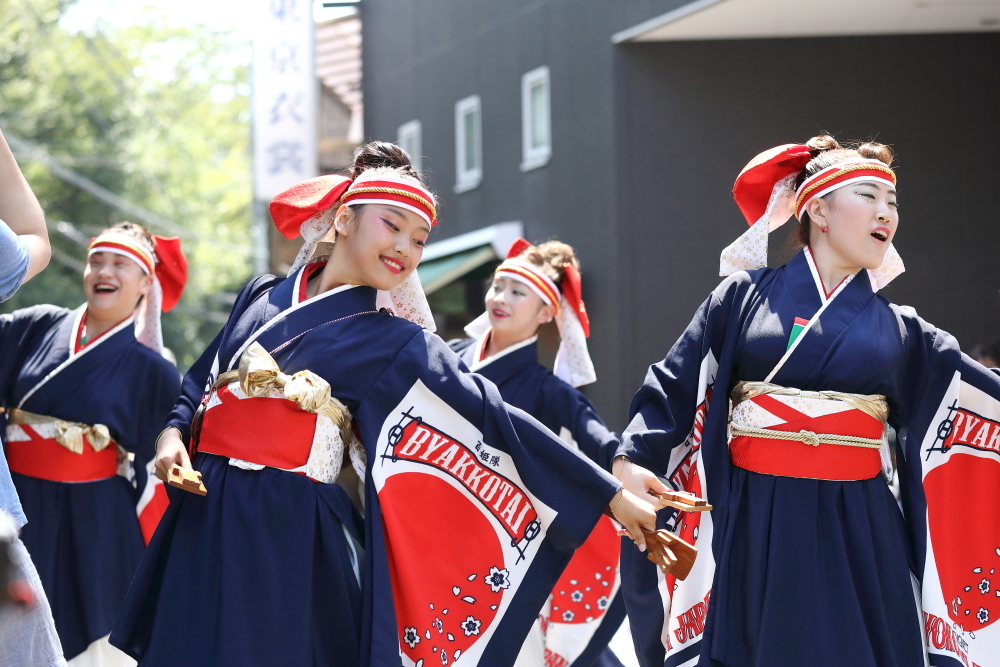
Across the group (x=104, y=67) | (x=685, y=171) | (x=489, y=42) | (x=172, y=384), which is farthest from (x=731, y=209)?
(x=104, y=67)

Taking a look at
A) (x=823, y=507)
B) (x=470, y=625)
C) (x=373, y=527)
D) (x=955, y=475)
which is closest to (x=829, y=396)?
(x=823, y=507)

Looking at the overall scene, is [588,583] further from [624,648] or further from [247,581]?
[247,581]

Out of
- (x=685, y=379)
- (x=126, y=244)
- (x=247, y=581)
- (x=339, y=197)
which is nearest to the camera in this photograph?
(x=247, y=581)

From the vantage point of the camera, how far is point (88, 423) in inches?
160

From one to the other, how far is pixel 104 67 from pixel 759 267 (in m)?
19.6

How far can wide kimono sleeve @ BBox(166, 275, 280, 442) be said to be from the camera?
2877mm

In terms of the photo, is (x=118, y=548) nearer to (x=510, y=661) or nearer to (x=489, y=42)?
(x=510, y=661)

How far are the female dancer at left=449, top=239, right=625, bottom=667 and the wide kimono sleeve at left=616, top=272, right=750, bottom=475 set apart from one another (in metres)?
1.06

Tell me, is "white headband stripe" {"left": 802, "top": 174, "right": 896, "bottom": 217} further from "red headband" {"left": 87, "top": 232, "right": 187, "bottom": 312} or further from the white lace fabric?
"red headband" {"left": 87, "top": 232, "right": 187, "bottom": 312}

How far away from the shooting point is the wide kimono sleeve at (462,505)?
2.78 m

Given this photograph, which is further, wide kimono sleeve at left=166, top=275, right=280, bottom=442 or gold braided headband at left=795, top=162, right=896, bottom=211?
gold braided headband at left=795, top=162, right=896, bottom=211

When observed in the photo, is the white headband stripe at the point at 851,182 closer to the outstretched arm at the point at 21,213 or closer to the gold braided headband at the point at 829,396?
the gold braided headband at the point at 829,396

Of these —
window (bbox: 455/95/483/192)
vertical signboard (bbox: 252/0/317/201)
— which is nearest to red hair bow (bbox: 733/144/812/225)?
window (bbox: 455/95/483/192)

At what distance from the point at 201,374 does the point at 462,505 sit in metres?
0.76
